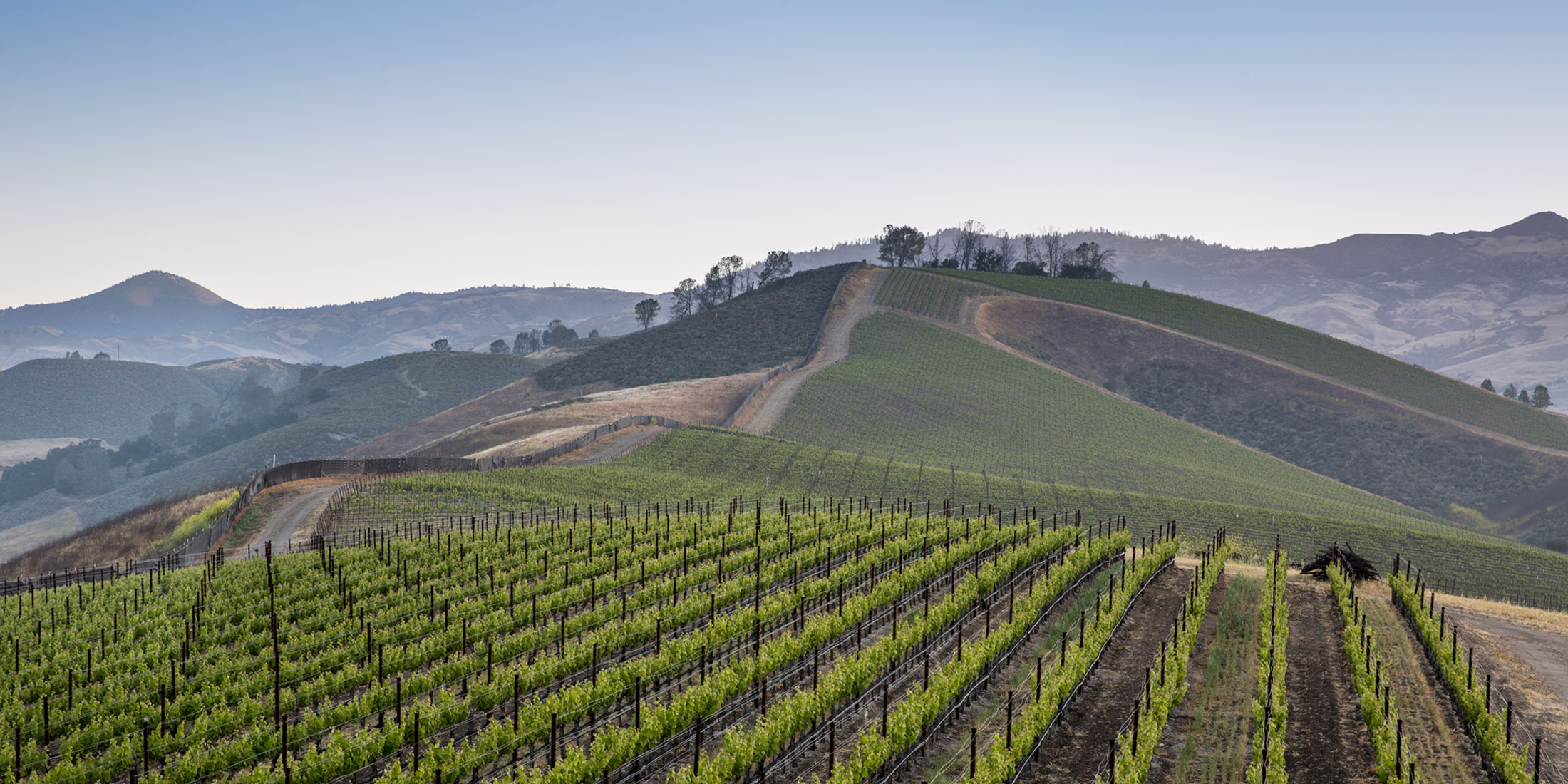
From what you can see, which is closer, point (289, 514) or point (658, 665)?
point (658, 665)

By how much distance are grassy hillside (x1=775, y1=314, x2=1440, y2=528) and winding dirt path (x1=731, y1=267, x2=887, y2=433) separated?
6.36ft

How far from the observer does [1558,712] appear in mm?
24656

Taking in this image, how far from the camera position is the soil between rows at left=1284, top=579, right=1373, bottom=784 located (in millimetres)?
20234

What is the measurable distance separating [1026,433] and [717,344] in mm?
60476

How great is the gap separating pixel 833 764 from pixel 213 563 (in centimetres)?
3135

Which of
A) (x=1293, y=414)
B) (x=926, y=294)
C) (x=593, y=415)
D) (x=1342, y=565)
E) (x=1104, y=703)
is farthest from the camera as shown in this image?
(x=926, y=294)

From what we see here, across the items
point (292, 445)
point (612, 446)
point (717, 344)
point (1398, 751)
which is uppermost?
point (717, 344)

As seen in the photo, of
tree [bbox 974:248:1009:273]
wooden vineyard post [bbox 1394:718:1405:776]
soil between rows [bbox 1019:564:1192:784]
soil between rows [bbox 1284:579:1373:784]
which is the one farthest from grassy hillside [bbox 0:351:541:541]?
wooden vineyard post [bbox 1394:718:1405:776]

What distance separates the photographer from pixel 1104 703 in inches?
937

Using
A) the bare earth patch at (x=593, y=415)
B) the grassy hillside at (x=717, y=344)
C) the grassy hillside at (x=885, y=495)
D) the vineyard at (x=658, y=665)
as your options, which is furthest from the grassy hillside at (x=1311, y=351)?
the vineyard at (x=658, y=665)

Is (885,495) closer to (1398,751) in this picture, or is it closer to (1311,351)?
(1398,751)

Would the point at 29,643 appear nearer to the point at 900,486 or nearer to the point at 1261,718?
the point at 1261,718

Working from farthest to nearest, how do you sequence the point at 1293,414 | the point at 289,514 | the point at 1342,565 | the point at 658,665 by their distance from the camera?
the point at 1293,414 < the point at 289,514 < the point at 1342,565 < the point at 658,665

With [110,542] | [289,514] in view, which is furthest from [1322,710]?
[110,542]
